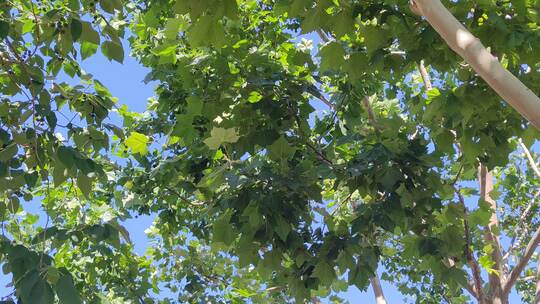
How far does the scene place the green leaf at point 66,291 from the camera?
72.7 inches

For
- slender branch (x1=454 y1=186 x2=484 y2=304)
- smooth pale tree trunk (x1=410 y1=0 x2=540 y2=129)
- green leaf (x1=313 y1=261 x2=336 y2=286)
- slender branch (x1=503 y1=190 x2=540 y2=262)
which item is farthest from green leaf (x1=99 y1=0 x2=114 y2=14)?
slender branch (x1=503 y1=190 x2=540 y2=262)

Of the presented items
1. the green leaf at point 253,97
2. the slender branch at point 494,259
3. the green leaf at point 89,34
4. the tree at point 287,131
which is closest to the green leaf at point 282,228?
the tree at point 287,131

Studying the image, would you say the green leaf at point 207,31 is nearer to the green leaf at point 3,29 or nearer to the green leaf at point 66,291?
the green leaf at point 3,29

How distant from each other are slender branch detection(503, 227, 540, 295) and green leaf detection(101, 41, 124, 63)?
3.31 meters

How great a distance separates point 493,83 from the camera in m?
1.93

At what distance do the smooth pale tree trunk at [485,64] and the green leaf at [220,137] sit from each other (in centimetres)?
124

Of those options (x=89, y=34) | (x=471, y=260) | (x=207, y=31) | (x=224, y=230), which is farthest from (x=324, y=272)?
(x=89, y=34)

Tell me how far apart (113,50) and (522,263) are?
3.40 m

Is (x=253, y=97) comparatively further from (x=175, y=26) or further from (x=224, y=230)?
(x=224, y=230)

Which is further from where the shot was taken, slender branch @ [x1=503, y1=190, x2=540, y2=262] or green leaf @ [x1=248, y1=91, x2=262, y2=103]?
slender branch @ [x1=503, y1=190, x2=540, y2=262]

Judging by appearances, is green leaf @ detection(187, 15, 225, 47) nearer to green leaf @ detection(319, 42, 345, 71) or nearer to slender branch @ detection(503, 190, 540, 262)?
green leaf @ detection(319, 42, 345, 71)

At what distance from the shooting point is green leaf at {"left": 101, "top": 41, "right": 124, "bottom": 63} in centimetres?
290

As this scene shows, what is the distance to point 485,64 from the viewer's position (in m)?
1.95

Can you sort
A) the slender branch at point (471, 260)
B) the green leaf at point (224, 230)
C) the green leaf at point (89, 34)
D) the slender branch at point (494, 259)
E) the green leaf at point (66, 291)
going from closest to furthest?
the green leaf at point (66, 291) < the green leaf at point (89, 34) < the green leaf at point (224, 230) < the slender branch at point (471, 260) < the slender branch at point (494, 259)
